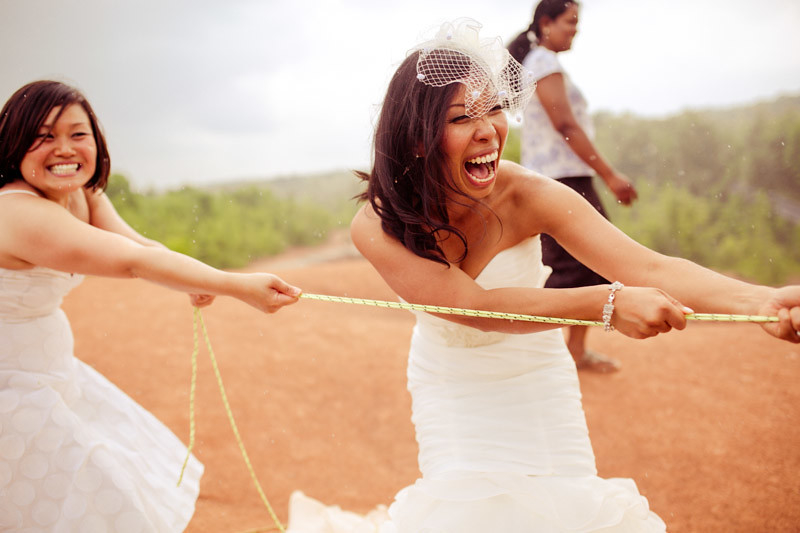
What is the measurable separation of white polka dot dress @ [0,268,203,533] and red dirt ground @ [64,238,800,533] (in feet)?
2.74

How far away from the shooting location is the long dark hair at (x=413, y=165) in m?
1.96

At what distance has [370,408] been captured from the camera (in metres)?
4.50

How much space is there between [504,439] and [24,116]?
202cm

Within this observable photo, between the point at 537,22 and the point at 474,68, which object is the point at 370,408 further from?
the point at 474,68

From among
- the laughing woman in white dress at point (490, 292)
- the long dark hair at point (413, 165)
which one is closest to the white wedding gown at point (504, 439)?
the laughing woman in white dress at point (490, 292)

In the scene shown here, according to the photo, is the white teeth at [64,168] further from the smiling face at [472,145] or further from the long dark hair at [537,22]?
the long dark hair at [537,22]

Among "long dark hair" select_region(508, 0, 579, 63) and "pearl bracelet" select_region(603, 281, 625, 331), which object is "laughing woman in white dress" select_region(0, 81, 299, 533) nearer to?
"pearl bracelet" select_region(603, 281, 625, 331)

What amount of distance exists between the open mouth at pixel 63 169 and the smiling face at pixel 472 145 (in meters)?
1.40

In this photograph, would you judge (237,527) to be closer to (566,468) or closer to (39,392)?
(39,392)

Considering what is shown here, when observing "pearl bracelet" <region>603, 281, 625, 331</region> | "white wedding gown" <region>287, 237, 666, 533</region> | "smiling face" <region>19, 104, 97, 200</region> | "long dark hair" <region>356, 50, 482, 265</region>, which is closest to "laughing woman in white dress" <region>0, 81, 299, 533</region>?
"smiling face" <region>19, 104, 97, 200</region>

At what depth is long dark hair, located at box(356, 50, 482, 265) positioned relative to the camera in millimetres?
1962

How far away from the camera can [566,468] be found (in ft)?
6.64

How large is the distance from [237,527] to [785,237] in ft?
39.7

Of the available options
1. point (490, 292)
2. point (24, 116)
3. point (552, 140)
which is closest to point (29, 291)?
point (24, 116)
